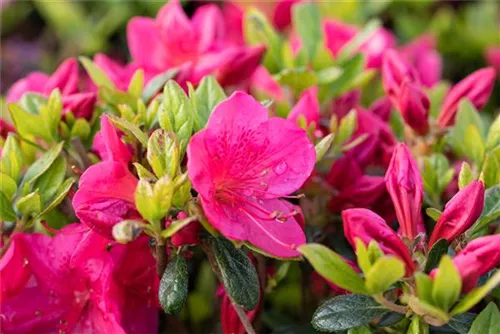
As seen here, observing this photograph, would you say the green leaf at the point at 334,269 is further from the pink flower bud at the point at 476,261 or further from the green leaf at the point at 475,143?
the green leaf at the point at 475,143

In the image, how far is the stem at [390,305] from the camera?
962 mm

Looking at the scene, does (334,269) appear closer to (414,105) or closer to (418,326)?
(418,326)

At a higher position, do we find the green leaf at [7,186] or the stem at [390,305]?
the green leaf at [7,186]

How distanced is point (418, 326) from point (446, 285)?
0.11 m

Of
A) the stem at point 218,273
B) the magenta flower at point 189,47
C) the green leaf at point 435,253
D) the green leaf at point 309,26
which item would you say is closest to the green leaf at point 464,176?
the green leaf at point 435,253

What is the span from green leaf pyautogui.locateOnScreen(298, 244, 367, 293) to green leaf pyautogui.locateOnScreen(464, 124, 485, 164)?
43cm

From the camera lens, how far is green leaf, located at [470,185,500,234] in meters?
1.07

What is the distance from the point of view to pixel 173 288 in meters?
0.99

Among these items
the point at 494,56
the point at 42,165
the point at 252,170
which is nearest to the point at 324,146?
the point at 252,170

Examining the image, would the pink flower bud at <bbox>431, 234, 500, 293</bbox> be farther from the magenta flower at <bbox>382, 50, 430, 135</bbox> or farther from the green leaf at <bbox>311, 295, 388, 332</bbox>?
the magenta flower at <bbox>382, 50, 430, 135</bbox>

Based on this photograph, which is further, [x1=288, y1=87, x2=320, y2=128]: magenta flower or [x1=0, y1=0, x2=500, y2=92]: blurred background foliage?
[x1=0, y1=0, x2=500, y2=92]: blurred background foliage

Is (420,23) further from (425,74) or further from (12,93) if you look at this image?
(12,93)

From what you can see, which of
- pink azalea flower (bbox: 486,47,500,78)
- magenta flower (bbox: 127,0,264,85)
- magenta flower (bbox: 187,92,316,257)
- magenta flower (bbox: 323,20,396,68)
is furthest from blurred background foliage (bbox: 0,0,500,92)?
magenta flower (bbox: 187,92,316,257)

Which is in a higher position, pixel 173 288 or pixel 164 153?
pixel 164 153
